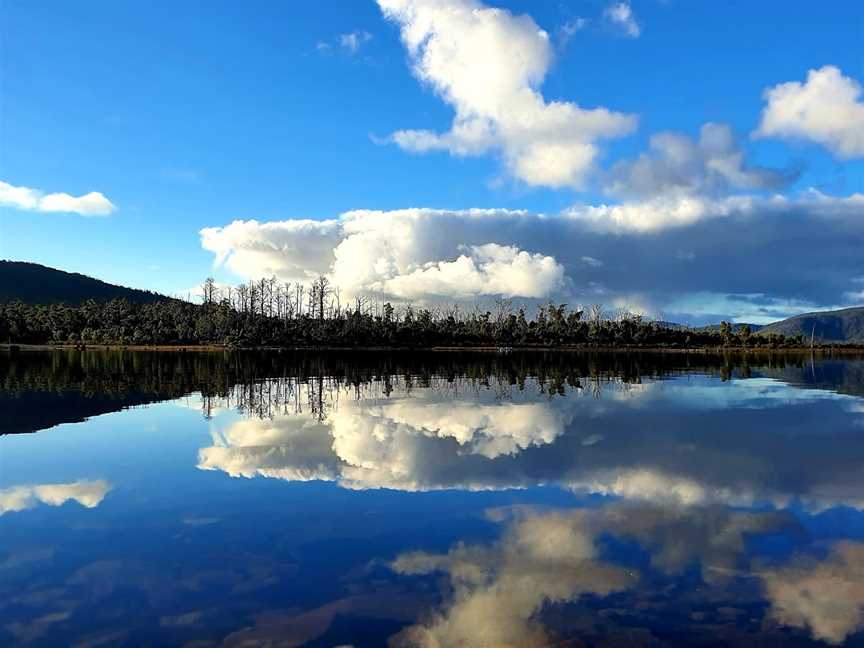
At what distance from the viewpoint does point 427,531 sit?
547 inches

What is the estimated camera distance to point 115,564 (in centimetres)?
1206

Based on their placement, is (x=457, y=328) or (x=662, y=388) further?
(x=457, y=328)

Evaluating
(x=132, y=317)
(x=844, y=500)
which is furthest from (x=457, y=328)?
(x=844, y=500)

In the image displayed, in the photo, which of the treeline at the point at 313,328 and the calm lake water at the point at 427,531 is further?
the treeline at the point at 313,328

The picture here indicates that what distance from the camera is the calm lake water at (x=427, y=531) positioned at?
967 centimetres

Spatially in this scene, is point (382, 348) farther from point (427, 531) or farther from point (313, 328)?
point (427, 531)

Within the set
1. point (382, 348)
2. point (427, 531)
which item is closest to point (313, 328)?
point (382, 348)

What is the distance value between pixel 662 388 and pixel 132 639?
47367 mm

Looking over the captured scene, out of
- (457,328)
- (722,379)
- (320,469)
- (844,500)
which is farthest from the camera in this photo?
(457,328)

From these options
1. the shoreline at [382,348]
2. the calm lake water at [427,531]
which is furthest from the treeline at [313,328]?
the calm lake water at [427,531]

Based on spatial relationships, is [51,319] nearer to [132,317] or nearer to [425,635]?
[132,317]

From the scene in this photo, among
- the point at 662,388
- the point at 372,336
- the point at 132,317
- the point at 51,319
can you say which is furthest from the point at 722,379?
the point at 51,319

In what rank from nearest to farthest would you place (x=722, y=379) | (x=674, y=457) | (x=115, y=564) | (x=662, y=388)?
(x=115, y=564) < (x=674, y=457) < (x=662, y=388) < (x=722, y=379)

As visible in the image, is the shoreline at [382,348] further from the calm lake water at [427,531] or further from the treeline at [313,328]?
the calm lake water at [427,531]
